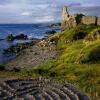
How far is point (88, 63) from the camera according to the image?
50.5m

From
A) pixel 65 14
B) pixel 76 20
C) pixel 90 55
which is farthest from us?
pixel 65 14

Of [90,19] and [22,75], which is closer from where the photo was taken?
[22,75]

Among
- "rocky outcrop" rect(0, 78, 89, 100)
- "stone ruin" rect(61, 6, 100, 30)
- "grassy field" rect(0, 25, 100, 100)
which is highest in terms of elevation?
"stone ruin" rect(61, 6, 100, 30)

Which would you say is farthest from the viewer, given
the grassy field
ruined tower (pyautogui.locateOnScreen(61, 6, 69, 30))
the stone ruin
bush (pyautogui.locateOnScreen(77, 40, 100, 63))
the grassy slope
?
ruined tower (pyautogui.locateOnScreen(61, 6, 69, 30))

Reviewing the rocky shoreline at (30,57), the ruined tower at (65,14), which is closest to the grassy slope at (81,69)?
the rocky shoreline at (30,57)

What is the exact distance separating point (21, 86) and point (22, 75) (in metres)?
5.64

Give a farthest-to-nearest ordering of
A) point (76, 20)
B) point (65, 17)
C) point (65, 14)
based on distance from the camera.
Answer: point (65, 14)
point (65, 17)
point (76, 20)

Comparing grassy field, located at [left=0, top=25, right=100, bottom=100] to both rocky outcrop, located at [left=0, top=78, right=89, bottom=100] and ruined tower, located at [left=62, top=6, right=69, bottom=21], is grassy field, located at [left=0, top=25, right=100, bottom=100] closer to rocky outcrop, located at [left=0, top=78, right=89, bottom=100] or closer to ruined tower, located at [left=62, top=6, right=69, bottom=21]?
rocky outcrop, located at [left=0, top=78, right=89, bottom=100]

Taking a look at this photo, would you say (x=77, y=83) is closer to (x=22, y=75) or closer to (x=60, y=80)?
(x=60, y=80)

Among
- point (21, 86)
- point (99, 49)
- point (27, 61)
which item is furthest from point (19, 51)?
point (21, 86)

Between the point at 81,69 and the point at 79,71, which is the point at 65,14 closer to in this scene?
the point at 81,69

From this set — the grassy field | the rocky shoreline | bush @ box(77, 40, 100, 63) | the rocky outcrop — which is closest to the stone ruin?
the rocky shoreline

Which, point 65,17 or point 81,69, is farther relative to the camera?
point 65,17

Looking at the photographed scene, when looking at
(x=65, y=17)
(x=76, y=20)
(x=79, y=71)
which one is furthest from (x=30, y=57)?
(x=65, y=17)
